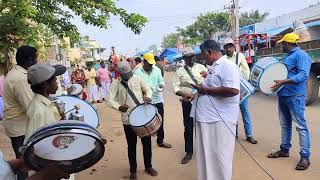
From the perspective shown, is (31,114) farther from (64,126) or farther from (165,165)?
(165,165)

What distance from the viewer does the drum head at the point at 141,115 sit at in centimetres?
556

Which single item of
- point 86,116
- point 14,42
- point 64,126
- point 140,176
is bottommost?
point 140,176

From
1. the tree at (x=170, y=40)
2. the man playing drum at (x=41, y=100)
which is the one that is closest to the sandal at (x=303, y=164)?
the man playing drum at (x=41, y=100)

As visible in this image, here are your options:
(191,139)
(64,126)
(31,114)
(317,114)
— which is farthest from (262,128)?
(64,126)

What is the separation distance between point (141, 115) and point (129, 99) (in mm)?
413

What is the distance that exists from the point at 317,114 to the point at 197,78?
4.58 m

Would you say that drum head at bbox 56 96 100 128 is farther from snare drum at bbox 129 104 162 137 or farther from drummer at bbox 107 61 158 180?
drummer at bbox 107 61 158 180

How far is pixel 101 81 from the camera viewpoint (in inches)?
677

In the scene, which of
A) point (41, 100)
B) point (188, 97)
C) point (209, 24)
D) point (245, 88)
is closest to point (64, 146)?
point (41, 100)

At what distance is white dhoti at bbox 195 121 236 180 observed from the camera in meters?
4.77

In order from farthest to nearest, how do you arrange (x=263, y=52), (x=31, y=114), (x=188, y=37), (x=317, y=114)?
(x=188, y=37) < (x=263, y=52) < (x=317, y=114) < (x=31, y=114)

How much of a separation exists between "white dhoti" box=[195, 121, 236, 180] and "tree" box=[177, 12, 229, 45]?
51.7 meters

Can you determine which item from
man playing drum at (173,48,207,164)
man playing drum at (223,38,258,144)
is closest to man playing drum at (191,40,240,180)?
man playing drum at (173,48,207,164)

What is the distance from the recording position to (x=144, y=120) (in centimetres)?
557
